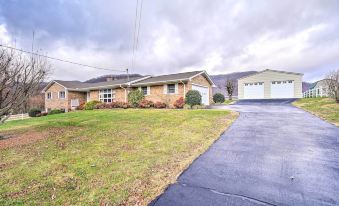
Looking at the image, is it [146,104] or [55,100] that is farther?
[55,100]

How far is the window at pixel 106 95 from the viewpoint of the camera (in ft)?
84.7

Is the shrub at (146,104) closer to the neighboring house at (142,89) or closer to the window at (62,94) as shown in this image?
the neighboring house at (142,89)

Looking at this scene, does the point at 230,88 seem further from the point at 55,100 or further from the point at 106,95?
the point at 55,100

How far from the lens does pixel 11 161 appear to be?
552 cm

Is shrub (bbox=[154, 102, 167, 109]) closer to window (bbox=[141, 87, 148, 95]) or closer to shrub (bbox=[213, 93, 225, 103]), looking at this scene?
window (bbox=[141, 87, 148, 95])

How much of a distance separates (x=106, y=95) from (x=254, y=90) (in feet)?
73.9

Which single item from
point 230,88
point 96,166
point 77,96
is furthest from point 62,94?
point 96,166

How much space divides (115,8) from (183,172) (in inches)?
563

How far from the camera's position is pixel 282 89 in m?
27.1

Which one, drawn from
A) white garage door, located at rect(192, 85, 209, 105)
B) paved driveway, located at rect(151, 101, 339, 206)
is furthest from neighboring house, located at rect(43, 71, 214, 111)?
paved driveway, located at rect(151, 101, 339, 206)

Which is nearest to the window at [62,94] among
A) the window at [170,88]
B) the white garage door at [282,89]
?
the window at [170,88]

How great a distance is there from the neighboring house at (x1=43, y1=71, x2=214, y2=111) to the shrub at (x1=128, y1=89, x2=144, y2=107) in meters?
0.80

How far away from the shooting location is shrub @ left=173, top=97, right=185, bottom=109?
18859mm

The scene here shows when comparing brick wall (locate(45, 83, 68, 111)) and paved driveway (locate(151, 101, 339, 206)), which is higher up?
brick wall (locate(45, 83, 68, 111))
